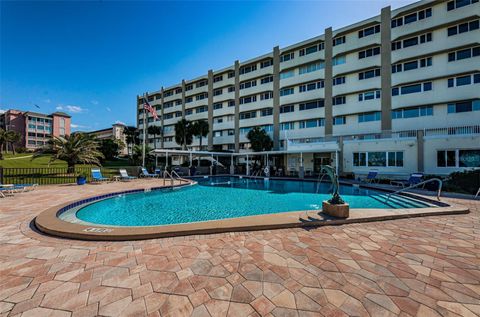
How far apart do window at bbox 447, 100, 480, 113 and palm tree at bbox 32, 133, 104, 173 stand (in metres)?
33.9

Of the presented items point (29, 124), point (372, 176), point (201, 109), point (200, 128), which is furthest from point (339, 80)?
point (29, 124)

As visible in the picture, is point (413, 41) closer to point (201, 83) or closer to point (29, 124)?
point (201, 83)

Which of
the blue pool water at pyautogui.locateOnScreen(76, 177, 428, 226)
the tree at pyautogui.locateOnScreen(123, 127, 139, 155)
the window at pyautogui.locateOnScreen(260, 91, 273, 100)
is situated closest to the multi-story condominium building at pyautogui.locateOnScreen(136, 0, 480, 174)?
the window at pyautogui.locateOnScreen(260, 91, 273, 100)

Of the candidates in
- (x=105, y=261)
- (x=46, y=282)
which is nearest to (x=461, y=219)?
(x=105, y=261)

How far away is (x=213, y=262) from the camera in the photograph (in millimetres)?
3396

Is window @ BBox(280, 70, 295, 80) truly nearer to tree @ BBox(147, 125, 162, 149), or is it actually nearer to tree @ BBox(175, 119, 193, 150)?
tree @ BBox(175, 119, 193, 150)

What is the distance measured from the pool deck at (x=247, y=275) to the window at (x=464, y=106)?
73.4 feet

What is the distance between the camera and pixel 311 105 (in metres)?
27.8

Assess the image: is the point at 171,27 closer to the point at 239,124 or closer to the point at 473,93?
the point at 239,124

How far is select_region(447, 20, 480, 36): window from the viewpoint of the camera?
62.0 ft

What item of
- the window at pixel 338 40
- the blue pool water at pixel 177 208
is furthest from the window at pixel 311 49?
the blue pool water at pixel 177 208

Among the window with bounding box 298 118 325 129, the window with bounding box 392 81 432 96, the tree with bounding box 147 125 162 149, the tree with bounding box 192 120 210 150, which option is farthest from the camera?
the tree with bounding box 147 125 162 149

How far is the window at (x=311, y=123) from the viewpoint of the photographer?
26891 millimetres

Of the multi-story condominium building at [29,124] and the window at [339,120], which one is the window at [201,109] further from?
the multi-story condominium building at [29,124]
